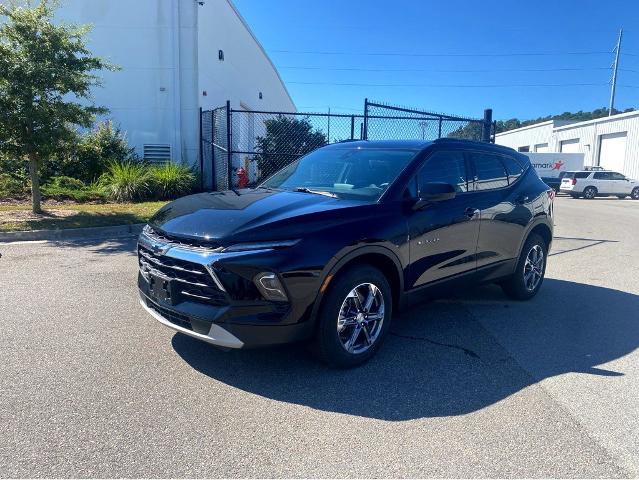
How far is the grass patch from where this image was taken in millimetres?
9484

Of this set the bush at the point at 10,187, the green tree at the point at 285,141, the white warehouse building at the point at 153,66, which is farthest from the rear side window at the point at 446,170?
the white warehouse building at the point at 153,66

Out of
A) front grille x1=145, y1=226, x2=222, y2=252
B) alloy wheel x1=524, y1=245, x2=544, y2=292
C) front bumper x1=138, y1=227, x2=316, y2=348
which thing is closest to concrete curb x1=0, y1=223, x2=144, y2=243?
front grille x1=145, y1=226, x2=222, y2=252


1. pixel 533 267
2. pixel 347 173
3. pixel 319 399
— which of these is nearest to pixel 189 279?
pixel 319 399

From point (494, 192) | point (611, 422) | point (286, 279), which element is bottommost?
point (611, 422)

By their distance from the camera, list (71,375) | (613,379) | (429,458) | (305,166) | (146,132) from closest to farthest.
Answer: (429,458), (71,375), (613,379), (305,166), (146,132)

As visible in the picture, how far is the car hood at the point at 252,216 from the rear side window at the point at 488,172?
1771 mm

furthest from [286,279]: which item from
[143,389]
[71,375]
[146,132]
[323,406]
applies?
[146,132]

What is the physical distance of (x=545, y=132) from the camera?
159 ft

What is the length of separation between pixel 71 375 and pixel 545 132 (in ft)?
172

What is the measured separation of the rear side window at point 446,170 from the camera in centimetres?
453

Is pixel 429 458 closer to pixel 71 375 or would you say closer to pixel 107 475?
pixel 107 475

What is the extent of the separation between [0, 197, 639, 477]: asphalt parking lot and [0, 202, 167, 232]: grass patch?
14.8ft

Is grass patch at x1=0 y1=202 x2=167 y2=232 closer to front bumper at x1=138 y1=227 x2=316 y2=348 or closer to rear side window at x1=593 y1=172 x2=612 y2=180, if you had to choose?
front bumper at x1=138 y1=227 x2=316 y2=348

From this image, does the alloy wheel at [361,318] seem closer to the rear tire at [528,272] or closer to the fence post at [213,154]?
the rear tire at [528,272]
